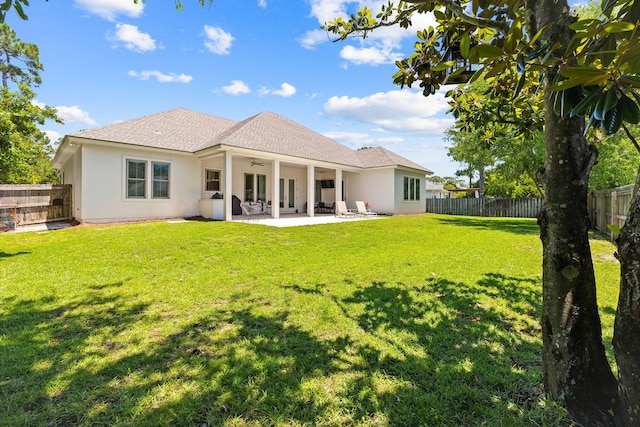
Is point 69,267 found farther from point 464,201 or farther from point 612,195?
point 464,201

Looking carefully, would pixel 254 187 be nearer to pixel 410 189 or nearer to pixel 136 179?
pixel 136 179

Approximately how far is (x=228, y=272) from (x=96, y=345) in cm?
279

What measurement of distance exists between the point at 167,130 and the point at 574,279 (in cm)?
1725

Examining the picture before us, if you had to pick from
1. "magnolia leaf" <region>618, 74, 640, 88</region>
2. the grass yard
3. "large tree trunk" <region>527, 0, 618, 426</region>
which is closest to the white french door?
the grass yard

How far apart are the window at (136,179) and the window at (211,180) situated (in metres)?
3.11

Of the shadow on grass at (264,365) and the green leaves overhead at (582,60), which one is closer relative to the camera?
the green leaves overhead at (582,60)

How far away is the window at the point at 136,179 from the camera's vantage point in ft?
43.2

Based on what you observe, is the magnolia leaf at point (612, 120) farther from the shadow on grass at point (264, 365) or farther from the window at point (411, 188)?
the window at point (411, 188)

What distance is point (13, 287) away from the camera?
4766 mm

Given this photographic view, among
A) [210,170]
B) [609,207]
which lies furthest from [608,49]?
[210,170]

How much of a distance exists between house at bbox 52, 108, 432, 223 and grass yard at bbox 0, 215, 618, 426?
6806 mm

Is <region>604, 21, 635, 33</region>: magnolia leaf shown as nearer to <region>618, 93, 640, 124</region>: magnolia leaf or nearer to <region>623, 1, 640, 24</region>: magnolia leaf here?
<region>623, 1, 640, 24</region>: magnolia leaf

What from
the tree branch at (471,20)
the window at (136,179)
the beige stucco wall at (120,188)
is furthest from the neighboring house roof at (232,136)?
the tree branch at (471,20)

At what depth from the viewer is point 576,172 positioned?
1978mm
